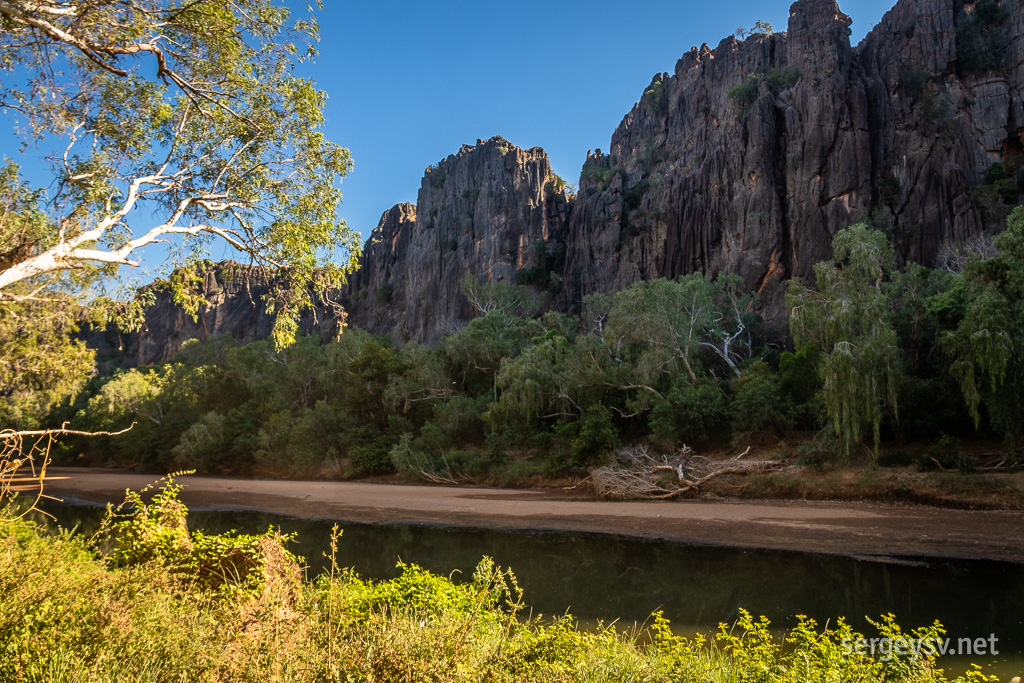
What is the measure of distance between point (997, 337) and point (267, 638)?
811 inches

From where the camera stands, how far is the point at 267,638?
439 centimetres

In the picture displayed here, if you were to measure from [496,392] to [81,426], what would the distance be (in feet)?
142

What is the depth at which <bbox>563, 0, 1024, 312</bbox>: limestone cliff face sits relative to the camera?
40312 millimetres

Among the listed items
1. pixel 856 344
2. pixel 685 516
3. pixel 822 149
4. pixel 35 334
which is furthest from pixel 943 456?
pixel 822 149

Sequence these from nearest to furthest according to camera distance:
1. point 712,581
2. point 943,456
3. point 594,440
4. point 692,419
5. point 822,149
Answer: point 712,581 → point 943,456 → point 692,419 → point 594,440 → point 822,149

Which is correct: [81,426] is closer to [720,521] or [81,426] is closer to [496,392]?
[496,392]

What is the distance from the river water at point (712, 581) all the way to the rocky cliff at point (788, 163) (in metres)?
31.7

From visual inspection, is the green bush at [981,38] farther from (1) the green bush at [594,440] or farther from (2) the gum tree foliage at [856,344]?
(1) the green bush at [594,440]

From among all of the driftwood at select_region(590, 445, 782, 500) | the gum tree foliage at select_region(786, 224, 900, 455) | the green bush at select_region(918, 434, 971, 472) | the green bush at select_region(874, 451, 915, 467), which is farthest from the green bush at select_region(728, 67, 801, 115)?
the green bush at select_region(918, 434, 971, 472)

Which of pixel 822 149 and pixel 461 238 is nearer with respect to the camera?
pixel 822 149

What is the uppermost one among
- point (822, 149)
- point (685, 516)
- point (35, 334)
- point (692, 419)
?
point (822, 149)

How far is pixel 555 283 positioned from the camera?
61.5 meters

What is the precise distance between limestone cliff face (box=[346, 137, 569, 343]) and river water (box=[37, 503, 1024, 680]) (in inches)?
1975

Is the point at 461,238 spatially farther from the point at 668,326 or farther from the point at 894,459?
the point at 894,459
